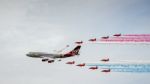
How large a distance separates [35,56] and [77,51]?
1200cm

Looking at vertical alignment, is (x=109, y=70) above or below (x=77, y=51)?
below

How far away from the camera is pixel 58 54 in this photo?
265 feet

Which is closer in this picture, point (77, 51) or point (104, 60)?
point (104, 60)

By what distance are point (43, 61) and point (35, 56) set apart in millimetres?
7614

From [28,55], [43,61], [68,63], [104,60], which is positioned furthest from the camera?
[28,55]

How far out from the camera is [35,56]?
82.6m

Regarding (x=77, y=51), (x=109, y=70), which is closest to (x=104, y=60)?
(x=109, y=70)

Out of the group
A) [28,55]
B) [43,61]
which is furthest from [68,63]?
[28,55]

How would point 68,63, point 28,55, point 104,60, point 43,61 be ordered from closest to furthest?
point 104,60
point 68,63
point 43,61
point 28,55

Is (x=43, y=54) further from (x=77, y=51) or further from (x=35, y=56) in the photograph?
(x=77, y=51)

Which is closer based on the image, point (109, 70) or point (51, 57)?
point (109, 70)

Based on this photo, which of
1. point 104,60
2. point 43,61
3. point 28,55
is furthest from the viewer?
point 28,55

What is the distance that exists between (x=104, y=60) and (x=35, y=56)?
2744cm

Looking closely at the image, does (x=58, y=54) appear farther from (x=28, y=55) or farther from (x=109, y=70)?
(x=109, y=70)
